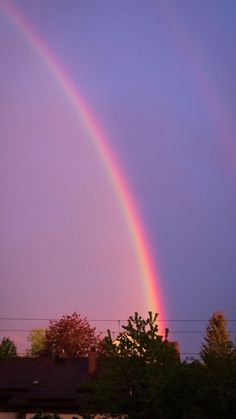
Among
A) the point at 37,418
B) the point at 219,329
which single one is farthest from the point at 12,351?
the point at 37,418

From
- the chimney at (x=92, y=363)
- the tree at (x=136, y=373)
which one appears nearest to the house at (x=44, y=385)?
the chimney at (x=92, y=363)

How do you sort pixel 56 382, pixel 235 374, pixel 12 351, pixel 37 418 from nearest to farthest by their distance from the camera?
pixel 235 374, pixel 37 418, pixel 56 382, pixel 12 351

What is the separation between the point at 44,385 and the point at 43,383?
0.49m

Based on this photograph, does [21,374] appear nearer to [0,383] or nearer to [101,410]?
[0,383]

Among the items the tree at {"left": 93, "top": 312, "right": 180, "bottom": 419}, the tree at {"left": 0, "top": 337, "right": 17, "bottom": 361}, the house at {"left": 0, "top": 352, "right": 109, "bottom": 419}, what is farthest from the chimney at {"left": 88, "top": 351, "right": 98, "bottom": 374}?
the tree at {"left": 0, "top": 337, "right": 17, "bottom": 361}

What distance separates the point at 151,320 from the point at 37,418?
5.97 m

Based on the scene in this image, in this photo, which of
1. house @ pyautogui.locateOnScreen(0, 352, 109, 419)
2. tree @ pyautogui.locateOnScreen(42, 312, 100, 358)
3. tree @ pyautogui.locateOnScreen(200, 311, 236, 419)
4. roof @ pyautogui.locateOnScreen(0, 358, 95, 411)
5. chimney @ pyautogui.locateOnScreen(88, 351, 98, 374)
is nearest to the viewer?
tree @ pyautogui.locateOnScreen(200, 311, 236, 419)

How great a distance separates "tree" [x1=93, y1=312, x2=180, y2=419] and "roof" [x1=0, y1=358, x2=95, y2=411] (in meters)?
18.8

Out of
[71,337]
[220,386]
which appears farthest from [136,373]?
[71,337]

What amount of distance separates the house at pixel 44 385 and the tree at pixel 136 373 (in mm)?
18523

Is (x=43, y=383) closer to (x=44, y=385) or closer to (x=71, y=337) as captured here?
(x=44, y=385)

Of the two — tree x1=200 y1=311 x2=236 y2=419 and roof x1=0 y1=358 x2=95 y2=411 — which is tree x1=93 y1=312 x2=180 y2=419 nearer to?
tree x1=200 y1=311 x2=236 y2=419

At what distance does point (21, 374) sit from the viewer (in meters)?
50.6

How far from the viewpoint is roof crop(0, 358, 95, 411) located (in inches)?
1752
